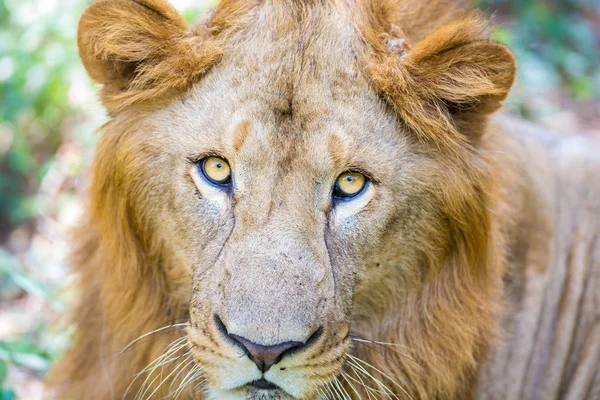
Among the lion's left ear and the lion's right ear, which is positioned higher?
the lion's left ear

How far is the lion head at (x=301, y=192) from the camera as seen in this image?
2803 millimetres

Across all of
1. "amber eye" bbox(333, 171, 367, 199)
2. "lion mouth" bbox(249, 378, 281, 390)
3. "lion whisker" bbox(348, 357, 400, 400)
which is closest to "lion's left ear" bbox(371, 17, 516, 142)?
"amber eye" bbox(333, 171, 367, 199)

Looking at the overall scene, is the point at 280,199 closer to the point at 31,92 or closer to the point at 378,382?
the point at 378,382

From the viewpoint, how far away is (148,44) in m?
3.07

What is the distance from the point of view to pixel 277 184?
2.89 m

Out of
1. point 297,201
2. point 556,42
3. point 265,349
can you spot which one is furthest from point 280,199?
point 556,42

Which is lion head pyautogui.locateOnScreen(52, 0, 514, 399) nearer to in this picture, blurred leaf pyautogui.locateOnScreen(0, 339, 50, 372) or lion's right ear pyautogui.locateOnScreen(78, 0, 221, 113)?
lion's right ear pyautogui.locateOnScreen(78, 0, 221, 113)

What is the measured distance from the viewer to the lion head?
2803 millimetres

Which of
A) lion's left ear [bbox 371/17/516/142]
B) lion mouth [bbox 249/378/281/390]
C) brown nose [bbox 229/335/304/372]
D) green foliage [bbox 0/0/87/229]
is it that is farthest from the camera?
green foliage [bbox 0/0/87/229]

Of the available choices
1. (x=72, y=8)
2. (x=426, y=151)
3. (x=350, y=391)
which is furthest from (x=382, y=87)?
(x=72, y=8)

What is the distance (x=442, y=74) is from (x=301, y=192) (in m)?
0.67

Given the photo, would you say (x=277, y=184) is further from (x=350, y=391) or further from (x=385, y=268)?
(x=350, y=391)

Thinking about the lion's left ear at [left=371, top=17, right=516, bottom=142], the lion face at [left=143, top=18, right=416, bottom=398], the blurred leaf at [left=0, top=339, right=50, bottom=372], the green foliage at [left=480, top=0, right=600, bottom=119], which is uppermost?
the green foliage at [left=480, top=0, right=600, bottom=119]

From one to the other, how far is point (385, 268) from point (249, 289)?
680 millimetres
